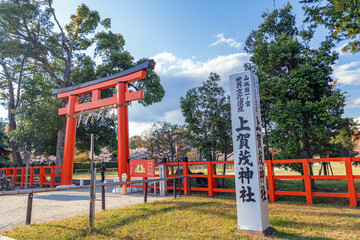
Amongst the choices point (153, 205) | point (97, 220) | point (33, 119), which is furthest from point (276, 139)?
point (33, 119)

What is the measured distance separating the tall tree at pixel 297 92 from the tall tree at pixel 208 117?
216 centimetres

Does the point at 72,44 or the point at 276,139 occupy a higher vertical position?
the point at 72,44

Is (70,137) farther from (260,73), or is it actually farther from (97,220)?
(260,73)

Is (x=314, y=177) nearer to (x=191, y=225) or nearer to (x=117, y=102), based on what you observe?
(x=191, y=225)

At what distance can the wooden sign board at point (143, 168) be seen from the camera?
9.31m

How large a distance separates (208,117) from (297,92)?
4.25 meters

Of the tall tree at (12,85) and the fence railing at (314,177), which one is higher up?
the tall tree at (12,85)

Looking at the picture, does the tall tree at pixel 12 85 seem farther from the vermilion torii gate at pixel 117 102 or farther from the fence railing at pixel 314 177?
the fence railing at pixel 314 177

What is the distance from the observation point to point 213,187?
27.4ft

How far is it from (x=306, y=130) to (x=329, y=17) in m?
4.44

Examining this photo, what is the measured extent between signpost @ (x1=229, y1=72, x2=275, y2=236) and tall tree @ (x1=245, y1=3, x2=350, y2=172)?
4.35 metres

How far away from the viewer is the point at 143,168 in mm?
9508

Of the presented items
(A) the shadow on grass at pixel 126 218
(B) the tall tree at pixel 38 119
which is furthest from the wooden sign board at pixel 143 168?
(B) the tall tree at pixel 38 119

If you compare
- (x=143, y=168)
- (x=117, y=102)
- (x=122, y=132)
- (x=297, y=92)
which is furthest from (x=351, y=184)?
(x=117, y=102)
